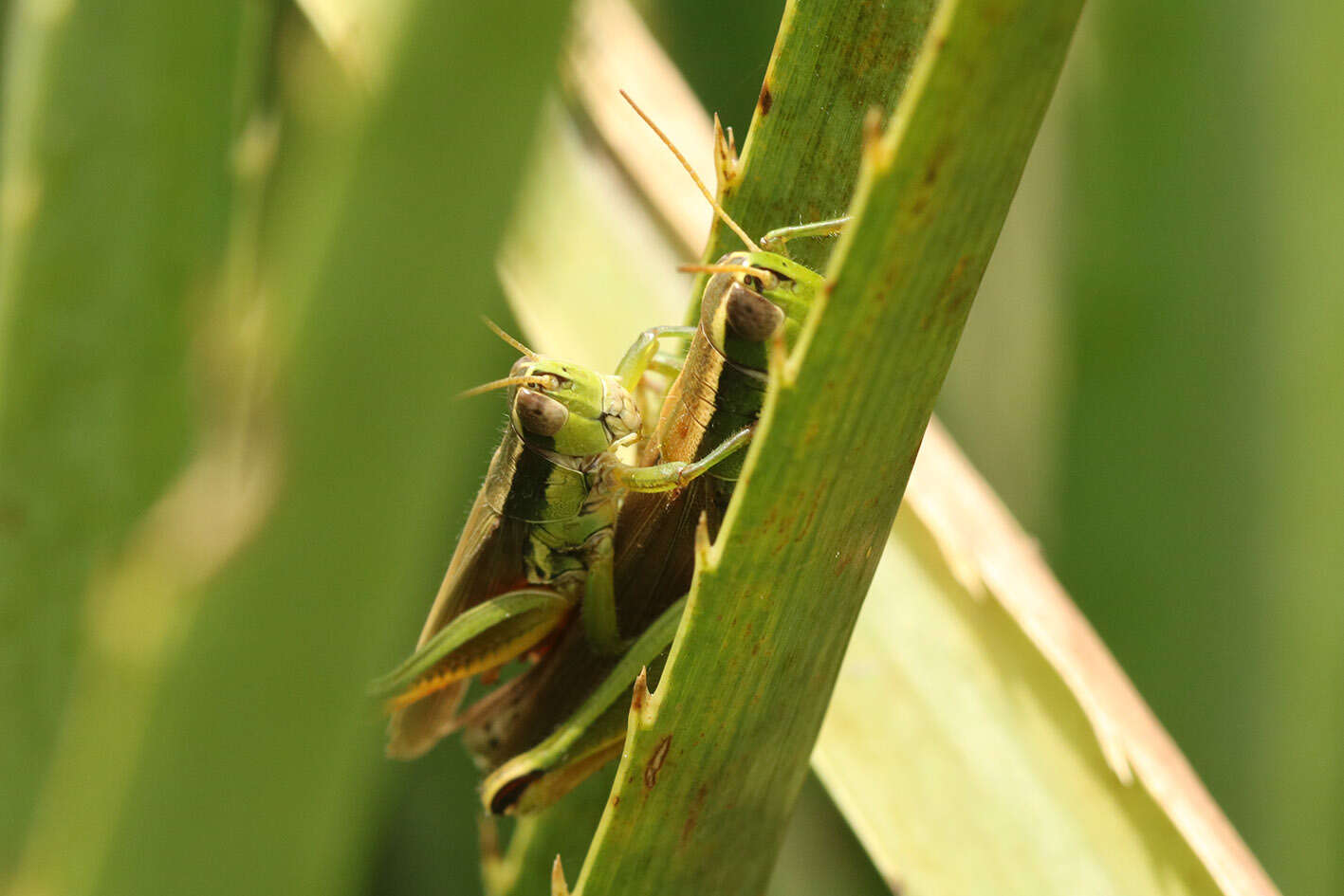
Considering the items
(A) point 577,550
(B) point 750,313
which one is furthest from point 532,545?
(B) point 750,313

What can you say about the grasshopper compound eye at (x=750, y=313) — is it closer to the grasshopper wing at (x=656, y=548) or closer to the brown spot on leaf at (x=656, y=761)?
the grasshopper wing at (x=656, y=548)

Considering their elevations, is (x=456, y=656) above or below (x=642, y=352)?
below

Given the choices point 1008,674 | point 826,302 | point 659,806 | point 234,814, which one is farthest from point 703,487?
point 234,814

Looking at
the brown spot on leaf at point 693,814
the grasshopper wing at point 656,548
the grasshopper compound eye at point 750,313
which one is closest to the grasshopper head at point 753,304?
the grasshopper compound eye at point 750,313

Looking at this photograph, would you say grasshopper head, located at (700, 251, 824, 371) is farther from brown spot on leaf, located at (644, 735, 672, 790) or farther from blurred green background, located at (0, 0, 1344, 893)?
brown spot on leaf, located at (644, 735, 672, 790)

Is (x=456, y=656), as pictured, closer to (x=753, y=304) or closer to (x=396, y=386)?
(x=753, y=304)

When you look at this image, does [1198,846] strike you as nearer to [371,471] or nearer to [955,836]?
[955,836]
